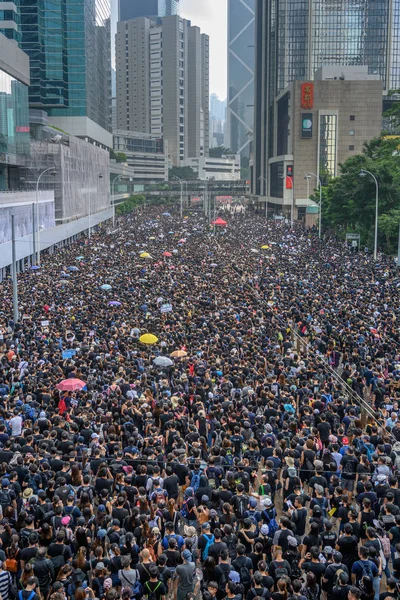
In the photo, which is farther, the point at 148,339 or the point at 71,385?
the point at 148,339

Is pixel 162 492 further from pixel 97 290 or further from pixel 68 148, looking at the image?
pixel 68 148

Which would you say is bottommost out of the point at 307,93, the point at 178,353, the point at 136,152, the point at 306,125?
the point at 178,353

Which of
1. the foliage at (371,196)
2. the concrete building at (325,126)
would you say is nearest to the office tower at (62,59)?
the concrete building at (325,126)

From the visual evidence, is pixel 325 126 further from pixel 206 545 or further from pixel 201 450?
pixel 206 545

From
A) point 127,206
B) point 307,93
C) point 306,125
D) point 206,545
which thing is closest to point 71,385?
point 206,545

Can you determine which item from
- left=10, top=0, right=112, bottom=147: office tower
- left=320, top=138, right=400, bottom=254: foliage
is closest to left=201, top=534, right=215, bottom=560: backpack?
left=320, top=138, right=400, bottom=254: foliage

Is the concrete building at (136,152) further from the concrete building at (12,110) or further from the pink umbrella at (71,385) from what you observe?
the pink umbrella at (71,385)

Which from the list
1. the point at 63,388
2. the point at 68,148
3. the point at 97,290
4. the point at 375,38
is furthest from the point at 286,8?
the point at 63,388
